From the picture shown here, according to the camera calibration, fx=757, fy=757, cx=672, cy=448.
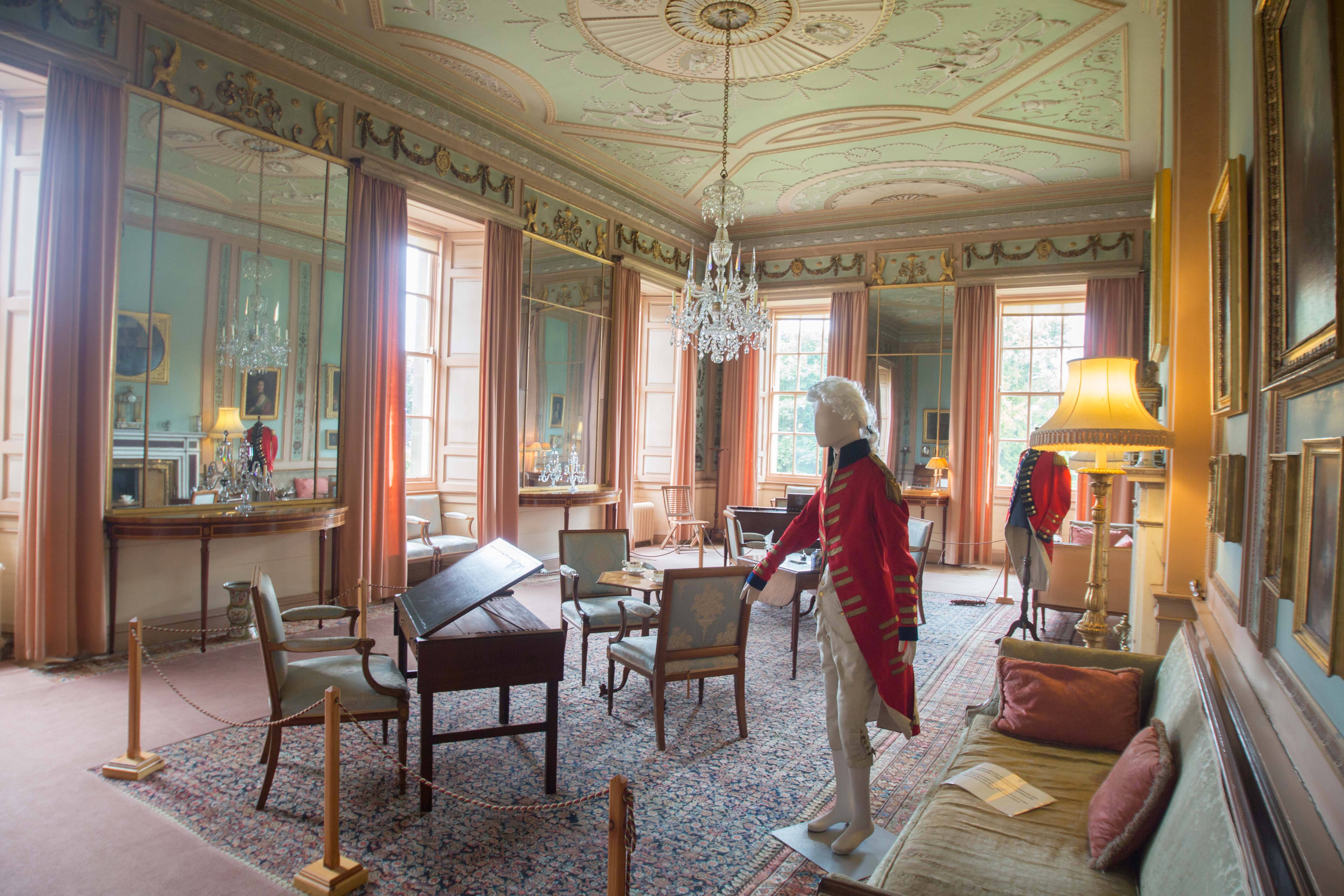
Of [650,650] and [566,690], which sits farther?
[566,690]

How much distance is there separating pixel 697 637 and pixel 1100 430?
80.2 inches

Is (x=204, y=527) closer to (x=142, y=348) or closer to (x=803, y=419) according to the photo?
(x=142, y=348)

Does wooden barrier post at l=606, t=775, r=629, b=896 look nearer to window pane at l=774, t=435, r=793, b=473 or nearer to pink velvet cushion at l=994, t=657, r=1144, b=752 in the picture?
pink velvet cushion at l=994, t=657, r=1144, b=752

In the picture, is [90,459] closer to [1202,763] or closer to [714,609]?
[714,609]

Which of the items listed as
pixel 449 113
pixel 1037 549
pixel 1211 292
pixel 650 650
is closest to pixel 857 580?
pixel 650 650

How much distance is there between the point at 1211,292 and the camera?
118 inches

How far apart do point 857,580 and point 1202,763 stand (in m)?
1.19

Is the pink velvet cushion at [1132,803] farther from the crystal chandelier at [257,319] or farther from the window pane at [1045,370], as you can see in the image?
the window pane at [1045,370]

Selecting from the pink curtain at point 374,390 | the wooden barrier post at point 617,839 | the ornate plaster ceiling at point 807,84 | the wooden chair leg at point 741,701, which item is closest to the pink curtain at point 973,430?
the ornate plaster ceiling at point 807,84

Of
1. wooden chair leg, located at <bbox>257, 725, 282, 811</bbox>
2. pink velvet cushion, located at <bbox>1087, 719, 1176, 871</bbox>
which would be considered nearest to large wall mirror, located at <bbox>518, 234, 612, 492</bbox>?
wooden chair leg, located at <bbox>257, 725, 282, 811</bbox>

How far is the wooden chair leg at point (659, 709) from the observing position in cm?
360

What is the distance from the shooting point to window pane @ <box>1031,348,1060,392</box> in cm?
971

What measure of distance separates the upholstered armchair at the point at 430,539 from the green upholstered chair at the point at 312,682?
347 cm

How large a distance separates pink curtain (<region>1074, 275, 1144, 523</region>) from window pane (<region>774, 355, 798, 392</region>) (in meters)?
3.80
